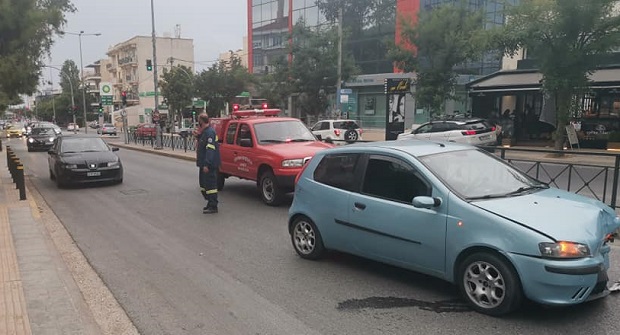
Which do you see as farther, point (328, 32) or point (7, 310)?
point (328, 32)

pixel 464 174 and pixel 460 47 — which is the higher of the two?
pixel 460 47

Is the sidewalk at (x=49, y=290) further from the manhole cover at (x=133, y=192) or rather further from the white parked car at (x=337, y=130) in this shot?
the white parked car at (x=337, y=130)

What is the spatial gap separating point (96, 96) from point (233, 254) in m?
102

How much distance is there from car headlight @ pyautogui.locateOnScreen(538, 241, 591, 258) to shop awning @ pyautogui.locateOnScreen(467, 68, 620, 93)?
803 inches

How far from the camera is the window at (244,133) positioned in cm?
1109

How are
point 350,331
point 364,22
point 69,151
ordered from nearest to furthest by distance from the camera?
1. point 350,331
2. point 69,151
3. point 364,22

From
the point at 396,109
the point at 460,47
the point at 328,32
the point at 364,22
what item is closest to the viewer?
the point at 396,109

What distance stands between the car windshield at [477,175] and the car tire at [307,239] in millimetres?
1796

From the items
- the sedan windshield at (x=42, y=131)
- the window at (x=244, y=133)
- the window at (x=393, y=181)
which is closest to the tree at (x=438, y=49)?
the window at (x=244, y=133)

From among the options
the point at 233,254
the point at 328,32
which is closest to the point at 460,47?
the point at 328,32

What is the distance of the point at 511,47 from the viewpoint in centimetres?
2031

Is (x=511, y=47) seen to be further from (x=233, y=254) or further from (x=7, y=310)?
(x=7, y=310)

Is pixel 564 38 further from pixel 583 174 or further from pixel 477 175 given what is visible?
pixel 477 175

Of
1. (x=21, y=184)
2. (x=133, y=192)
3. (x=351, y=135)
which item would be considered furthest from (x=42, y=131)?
(x=21, y=184)
